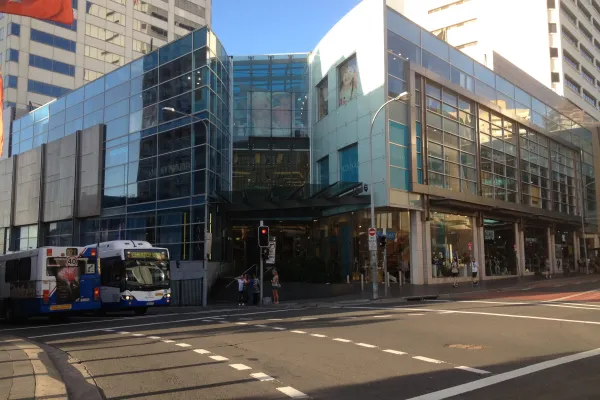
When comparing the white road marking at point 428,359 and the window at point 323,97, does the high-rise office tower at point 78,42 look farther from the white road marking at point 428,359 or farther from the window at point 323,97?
the white road marking at point 428,359

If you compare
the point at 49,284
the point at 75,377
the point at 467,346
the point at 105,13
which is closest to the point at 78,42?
the point at 105,13

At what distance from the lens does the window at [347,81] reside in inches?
1377

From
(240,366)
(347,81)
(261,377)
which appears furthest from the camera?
(347,81)

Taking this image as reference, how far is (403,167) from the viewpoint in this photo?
32.2m

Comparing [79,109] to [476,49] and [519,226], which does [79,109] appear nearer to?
[519,226]

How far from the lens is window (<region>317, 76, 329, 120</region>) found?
1559 inches

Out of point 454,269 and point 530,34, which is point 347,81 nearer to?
point 454,269

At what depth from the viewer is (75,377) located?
8.27m

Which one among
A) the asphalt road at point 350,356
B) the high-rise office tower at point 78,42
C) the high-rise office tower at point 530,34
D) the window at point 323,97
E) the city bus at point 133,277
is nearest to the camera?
the asphalt road at point 350,356

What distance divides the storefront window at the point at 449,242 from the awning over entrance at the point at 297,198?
5.90m

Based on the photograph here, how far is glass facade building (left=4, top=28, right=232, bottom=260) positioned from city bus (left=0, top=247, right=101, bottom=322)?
11.4m

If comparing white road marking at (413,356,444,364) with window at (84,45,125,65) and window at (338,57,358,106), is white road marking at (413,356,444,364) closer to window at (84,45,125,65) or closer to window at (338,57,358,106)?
window at (338,57,358,106)

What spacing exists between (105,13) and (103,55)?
5.68 m

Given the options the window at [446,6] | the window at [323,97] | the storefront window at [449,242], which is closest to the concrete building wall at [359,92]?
the window at [323,97]
